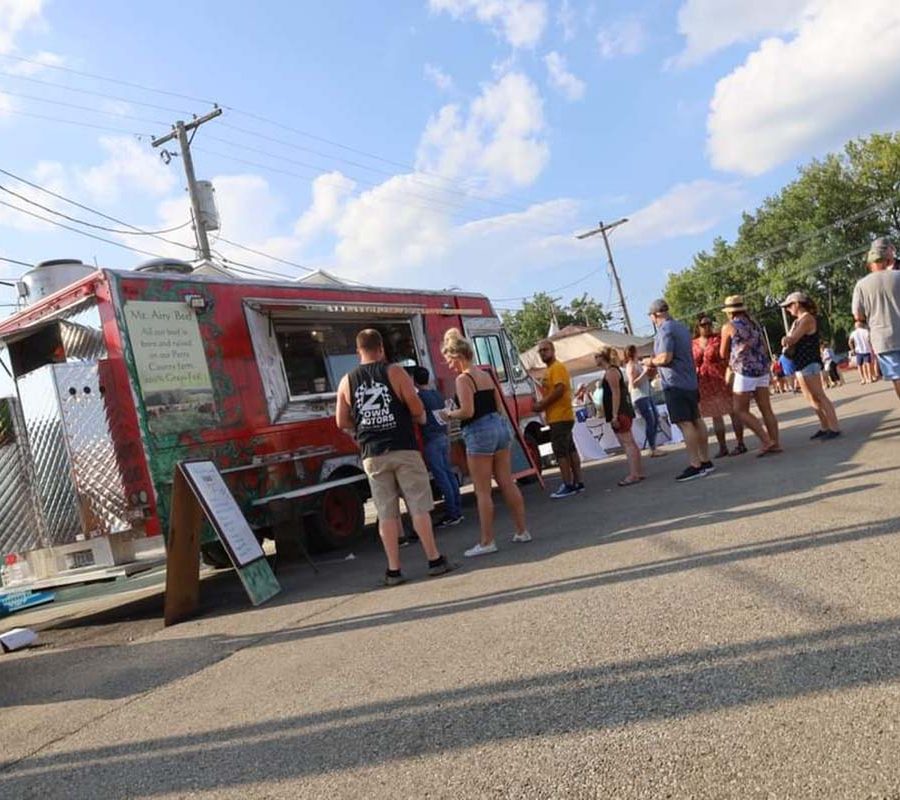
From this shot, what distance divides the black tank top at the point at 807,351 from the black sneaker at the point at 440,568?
191 inches

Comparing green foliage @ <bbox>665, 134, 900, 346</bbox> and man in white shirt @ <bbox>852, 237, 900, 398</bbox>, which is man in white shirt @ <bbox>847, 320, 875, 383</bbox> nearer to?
man in white shirt @ <bbox>852, 237, 900, 398</bbox>

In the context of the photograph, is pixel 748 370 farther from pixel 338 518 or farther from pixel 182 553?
pixel 182 553

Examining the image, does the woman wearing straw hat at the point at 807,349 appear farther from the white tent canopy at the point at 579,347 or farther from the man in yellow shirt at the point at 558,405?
the white tent canopy at the point at 579,347

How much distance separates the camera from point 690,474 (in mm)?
8102

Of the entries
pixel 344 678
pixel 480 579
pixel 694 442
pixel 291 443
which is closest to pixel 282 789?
pixel 344 678

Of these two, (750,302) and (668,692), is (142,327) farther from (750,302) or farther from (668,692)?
(750,302)

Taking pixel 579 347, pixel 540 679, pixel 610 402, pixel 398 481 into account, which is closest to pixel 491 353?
pixel 610 402

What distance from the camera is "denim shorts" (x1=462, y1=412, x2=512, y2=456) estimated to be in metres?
6.33

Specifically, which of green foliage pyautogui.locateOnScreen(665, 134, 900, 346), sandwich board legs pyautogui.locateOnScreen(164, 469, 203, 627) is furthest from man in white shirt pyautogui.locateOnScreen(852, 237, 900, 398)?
green foliage pyautogui.locateOnScreen(665, 134, 900, 346)

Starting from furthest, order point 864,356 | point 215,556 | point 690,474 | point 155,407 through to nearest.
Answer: point 864,356 < point 215,556 < point 690,474 < point 155,407

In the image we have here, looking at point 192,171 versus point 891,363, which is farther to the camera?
point 192,171

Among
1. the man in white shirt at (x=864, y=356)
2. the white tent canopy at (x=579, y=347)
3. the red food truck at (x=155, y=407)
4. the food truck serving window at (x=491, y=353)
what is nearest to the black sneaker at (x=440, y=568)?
the red food truck at (x=155, y=407)

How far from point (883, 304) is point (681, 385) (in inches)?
77.6

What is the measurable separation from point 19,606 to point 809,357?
317 inches
